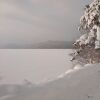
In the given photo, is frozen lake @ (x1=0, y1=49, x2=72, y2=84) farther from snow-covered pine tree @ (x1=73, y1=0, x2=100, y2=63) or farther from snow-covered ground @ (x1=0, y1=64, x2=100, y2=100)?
snow-covered pine tree @ (x1=73, y1=0, x2=100, y2=63)

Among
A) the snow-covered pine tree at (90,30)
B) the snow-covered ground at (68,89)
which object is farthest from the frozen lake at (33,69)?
the snow-covered pine tree at (90,30)

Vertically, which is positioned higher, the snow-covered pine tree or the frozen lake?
the snow-covered pine tree

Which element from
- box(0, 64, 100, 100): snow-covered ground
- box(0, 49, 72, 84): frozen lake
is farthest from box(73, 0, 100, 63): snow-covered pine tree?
box(0, 64, 100, 100): snow-covered ground

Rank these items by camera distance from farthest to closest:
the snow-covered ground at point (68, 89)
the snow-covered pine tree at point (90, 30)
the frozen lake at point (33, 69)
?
the snow-covered pine tree at point (90, 30), the frozen lake at point (33, 69), the snow-covered ground at point (68, 89)

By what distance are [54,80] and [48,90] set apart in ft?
1.44

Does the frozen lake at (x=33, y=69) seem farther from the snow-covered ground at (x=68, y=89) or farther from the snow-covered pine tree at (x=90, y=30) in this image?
the snow-covered pine tree at (x=90, y=30)

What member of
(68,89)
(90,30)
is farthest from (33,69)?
(68,89)

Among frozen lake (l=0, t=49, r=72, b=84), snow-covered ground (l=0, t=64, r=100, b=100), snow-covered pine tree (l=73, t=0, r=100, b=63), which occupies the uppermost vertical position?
snow-covered pine tree (l=73, t=0, r=100, b=63)

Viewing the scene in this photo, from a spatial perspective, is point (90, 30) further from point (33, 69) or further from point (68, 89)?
point (33, 69)

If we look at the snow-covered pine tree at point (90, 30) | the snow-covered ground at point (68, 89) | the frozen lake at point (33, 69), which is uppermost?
the snow-covered pine tree at point (90, 30)

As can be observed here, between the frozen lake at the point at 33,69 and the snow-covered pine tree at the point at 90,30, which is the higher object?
the snow-covered pine tree at the point at 90,30

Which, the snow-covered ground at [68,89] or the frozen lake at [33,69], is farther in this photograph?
the frozen lake at [33,69]

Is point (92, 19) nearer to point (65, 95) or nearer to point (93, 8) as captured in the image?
point (93, 8)

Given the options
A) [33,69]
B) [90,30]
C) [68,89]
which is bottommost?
[33,69]
